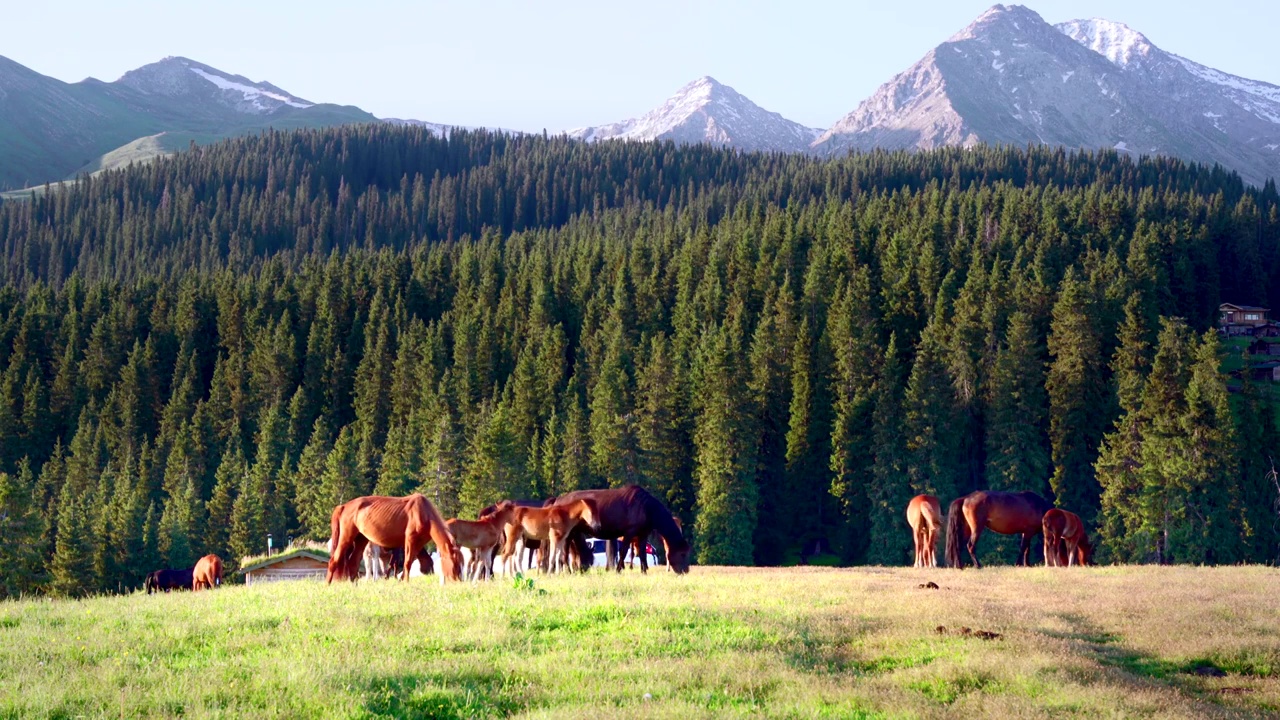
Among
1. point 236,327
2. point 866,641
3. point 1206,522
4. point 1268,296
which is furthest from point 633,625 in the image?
point 1268,296

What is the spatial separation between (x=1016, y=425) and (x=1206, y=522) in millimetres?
15217

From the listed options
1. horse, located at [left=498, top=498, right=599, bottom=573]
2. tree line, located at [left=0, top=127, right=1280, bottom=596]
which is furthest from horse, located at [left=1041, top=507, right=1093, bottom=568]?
tree line, located at [left=0, top=127, right=1280, bottom=596]

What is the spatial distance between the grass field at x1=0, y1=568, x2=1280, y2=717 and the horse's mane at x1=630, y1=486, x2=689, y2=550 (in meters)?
5.36

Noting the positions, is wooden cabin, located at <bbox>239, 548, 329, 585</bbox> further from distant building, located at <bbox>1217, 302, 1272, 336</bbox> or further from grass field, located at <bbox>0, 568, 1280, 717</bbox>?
distant building, located at <bbox>1217, 302, 1272, 336</bbox>

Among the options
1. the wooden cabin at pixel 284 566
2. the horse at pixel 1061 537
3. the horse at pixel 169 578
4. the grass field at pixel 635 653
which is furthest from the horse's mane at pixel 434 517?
the horse at pixel 169 578

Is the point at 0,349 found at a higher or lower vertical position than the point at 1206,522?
lower

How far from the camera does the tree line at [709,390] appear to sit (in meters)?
73.9

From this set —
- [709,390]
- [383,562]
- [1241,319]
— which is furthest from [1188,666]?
[1241,319]

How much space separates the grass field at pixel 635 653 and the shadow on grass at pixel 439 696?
0.03 m

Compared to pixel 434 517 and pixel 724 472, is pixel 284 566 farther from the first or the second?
pixel 724 472

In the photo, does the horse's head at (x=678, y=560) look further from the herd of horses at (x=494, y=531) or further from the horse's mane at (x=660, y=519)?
the horse's mane at (x=660, y=519)

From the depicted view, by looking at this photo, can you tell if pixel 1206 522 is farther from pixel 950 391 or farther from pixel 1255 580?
pixel 1255 580

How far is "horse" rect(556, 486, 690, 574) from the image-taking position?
29.2m

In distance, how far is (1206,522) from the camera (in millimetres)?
65375
